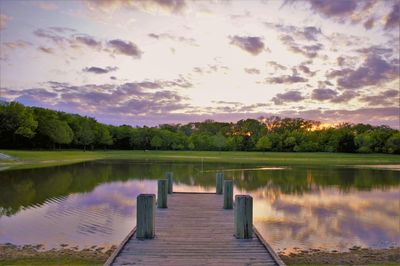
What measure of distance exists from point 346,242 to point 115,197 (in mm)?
13467

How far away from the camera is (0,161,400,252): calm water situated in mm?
13219

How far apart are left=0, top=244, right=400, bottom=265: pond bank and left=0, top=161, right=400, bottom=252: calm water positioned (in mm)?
652

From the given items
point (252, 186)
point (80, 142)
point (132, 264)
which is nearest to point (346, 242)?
point (132, 264)

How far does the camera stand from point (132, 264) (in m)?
7.26

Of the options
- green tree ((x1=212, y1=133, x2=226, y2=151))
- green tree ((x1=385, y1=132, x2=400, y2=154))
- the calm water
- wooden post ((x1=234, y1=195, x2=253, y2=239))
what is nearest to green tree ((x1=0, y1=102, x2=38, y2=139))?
the calm water

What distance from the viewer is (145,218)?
30.0 feet

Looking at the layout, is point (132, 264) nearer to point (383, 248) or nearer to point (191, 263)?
point (191, 263)

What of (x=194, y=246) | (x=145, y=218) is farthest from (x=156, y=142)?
(x=194, y=246)

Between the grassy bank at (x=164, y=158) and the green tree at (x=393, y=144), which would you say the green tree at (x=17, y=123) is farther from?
the green tree at (x=393, y=144)

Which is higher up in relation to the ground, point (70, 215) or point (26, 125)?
point (26, 125)

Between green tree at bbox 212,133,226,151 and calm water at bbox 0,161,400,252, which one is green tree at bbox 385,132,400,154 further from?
calm water at bbox 0,161,400,252

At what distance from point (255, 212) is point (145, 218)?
995cm

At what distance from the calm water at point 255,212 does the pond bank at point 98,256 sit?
2.14 ft

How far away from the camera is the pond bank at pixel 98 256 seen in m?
10.2
